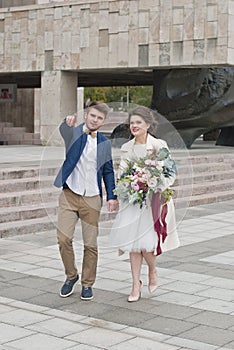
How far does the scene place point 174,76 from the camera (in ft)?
69.2

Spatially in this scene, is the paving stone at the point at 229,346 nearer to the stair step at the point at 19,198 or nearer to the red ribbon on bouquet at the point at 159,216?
the red ribbon on bouquet at the point at 159,216

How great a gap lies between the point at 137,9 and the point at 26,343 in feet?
53.0

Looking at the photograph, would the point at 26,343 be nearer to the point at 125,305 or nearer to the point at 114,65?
the point at 125,305

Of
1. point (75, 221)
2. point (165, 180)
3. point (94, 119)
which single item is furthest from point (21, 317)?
point (94, 119)

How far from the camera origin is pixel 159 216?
20.6ft

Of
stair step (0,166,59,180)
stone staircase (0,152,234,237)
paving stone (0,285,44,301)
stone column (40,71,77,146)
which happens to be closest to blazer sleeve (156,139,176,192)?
stone staircase (0,152,234,237)

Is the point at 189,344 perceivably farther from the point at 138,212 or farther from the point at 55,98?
the point at 55,98

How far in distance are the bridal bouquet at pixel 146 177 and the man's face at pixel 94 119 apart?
427 mm

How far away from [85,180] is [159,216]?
2.37ft

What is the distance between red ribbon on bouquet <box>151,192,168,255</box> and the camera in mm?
6258

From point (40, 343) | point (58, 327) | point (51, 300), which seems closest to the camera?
→ point (40, 343)

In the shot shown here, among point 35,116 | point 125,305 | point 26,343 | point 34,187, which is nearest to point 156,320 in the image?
point 125,305

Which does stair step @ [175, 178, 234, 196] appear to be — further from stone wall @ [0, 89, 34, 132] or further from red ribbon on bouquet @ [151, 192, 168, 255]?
stone wall @ [0, 89, 34, 132]

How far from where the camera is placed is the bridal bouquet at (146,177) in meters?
6.16
